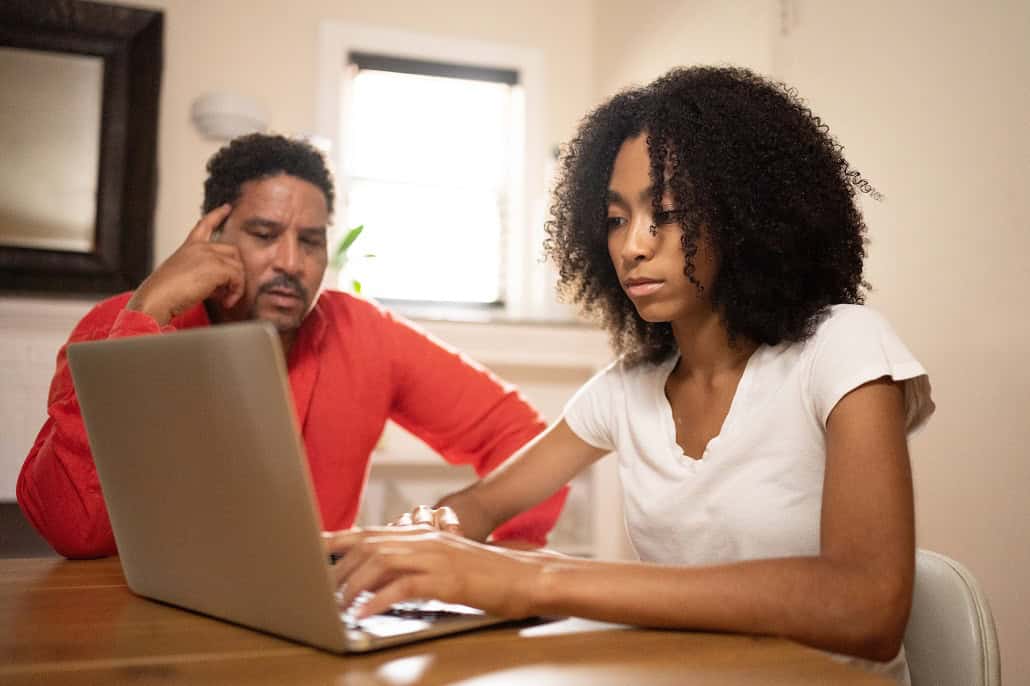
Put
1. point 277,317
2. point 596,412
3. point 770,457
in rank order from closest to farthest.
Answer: point 770,457
point 596,412
point 277,317

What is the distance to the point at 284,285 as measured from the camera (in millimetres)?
1459

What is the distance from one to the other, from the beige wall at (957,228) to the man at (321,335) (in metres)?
0.72

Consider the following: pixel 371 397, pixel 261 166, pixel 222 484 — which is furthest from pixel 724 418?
pixel 261 166

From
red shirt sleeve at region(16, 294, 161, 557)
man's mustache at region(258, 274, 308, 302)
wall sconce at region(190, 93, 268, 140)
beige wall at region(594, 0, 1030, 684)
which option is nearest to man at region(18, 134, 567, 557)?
man's mustache at region(258, 274, 308, 302)

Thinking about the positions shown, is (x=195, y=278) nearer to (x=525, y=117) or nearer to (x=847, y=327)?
(x=847, y=327)

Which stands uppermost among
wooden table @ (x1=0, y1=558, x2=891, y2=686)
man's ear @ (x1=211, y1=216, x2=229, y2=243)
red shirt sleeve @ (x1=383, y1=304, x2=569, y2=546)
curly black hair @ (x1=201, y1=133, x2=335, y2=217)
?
curly black hair @ (x1=201, y1=133, x2=335, y2=217)

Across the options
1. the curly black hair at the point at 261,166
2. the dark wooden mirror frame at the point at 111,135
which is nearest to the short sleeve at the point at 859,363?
the curly black hair at the point at 261,166

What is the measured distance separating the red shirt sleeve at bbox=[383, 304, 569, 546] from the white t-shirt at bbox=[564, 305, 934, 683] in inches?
21.3

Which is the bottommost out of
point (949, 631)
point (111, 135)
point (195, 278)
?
point (949, 631)

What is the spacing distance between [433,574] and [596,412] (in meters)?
0.57

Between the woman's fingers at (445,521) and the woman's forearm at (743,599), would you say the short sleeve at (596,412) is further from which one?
the woman's forearm at (743,599)

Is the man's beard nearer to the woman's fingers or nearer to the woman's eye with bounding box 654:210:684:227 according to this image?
the woman's fingers

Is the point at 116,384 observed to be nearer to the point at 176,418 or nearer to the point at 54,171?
the point at 176,418

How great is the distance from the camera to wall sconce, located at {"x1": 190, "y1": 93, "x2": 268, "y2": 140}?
8.54 ft
